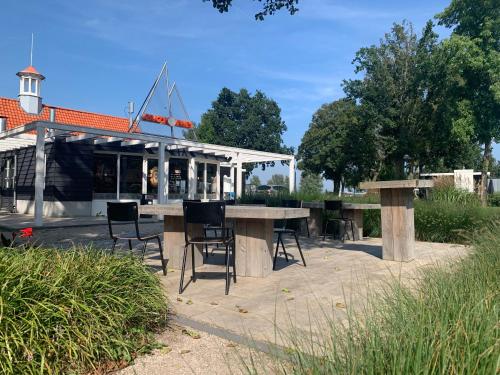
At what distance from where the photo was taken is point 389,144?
28266mm

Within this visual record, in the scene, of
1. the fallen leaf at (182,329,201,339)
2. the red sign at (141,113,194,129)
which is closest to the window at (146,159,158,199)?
the red sign at (141,113,194,129)

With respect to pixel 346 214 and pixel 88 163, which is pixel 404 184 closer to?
pixel 346 214

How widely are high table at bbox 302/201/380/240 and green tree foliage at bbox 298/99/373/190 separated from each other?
22.3 metres

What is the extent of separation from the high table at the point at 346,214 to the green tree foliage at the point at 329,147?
22.3 metres

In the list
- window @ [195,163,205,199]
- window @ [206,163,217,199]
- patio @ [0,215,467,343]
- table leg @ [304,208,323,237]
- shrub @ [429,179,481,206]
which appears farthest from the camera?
window @ [206,163,217,199]

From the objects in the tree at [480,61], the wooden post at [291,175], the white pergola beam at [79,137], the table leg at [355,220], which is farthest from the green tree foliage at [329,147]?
the table leg at [355,220]

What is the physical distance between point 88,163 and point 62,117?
6754mm

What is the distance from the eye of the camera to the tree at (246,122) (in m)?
53.5

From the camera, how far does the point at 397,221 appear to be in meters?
6.23

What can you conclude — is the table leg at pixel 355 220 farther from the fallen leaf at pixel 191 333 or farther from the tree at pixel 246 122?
the tree at pixel 246 122

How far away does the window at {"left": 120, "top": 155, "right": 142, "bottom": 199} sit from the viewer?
1755cm

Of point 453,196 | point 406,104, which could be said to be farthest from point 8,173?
point 406,104

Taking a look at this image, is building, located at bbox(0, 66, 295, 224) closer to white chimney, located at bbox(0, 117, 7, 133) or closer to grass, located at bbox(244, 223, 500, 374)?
white chimney, located at bbox(0, 117, 7, 133)

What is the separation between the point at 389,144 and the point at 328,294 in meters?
25.9
